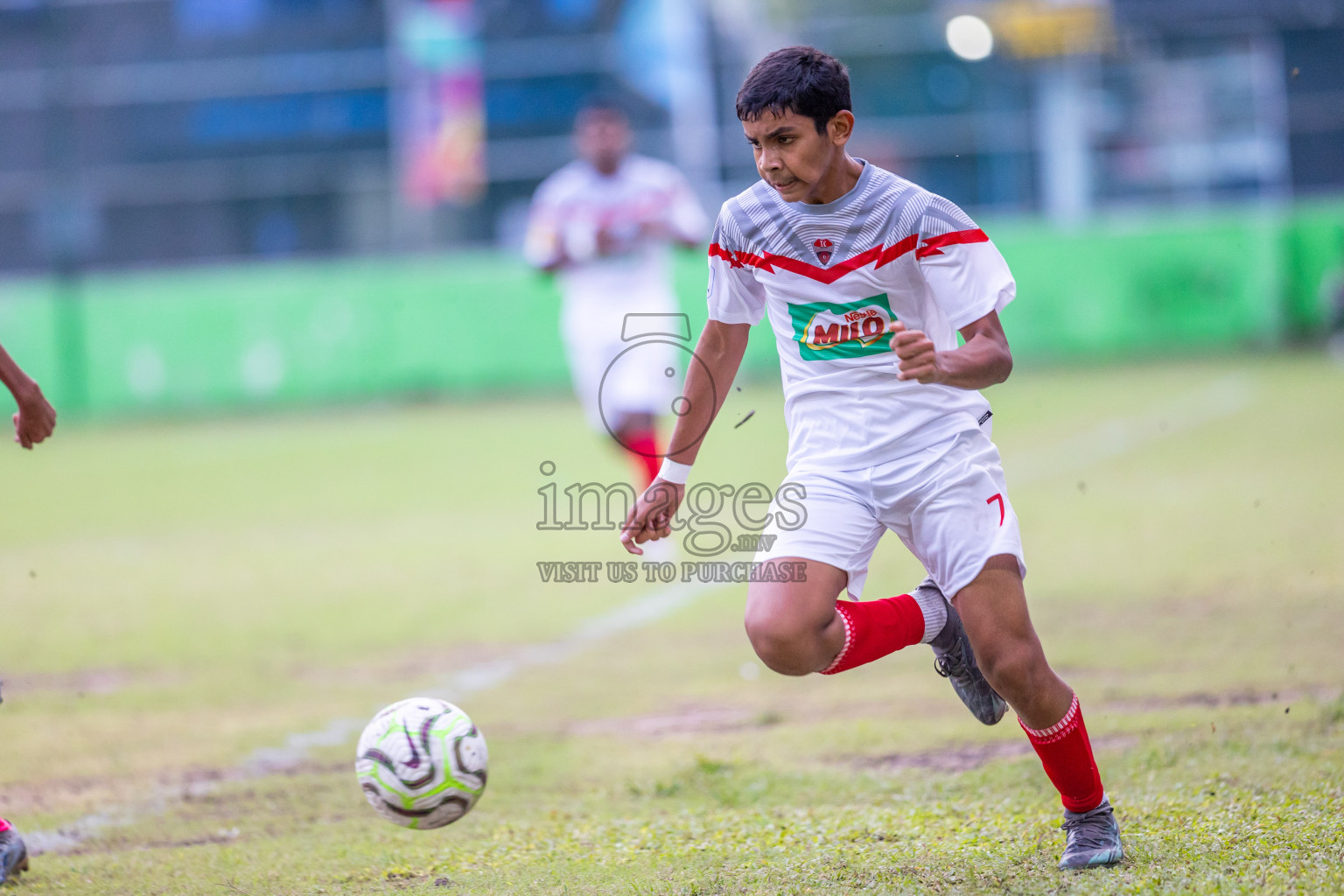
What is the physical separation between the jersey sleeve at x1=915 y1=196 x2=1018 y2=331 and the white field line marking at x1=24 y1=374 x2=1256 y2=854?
2686mm

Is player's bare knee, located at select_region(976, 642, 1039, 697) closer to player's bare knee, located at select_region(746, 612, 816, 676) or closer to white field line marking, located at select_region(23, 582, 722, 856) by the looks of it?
player's bare knee, located at select_region(746, 612, 816, 676)

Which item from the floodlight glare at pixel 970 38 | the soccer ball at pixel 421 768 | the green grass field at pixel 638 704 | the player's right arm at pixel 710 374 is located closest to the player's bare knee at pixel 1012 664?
the green grass field at pixel 638 704

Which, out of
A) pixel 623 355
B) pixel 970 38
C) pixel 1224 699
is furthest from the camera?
pixel 970 38

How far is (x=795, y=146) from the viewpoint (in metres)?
3.43

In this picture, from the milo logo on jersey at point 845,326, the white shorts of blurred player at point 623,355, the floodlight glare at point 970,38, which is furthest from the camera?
the floodlight glare at point 970,38

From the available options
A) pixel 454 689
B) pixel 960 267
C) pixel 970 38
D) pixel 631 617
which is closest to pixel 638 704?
pixel 454 689

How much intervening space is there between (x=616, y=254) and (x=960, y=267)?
5.77m

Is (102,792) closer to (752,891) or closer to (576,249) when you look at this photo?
(752,891)

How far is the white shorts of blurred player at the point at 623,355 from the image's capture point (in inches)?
352

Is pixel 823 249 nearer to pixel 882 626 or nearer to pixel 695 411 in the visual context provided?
pixel 695 411

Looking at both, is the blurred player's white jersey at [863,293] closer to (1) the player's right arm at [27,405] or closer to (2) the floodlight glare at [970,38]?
(1) the player's right arm at [27,405]

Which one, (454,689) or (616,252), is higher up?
(616,252)

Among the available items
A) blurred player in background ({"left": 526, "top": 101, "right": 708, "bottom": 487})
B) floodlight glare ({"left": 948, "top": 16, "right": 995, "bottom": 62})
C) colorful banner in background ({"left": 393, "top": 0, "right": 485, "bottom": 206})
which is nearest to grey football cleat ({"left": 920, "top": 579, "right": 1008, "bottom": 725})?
blurred player in background ({"left": 526, "top": 101, "right": 708, "bottom": 487})

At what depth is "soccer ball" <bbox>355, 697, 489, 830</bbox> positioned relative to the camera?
12.1 ft
